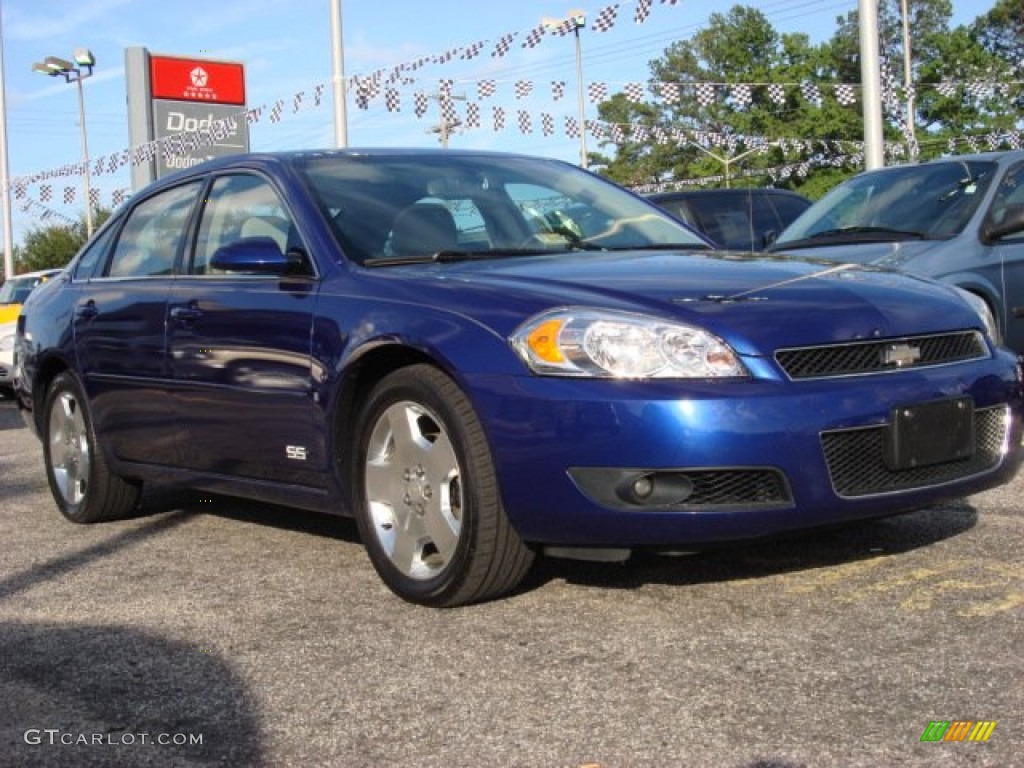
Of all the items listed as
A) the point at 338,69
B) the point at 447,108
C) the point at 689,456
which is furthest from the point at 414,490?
the point at 447,108

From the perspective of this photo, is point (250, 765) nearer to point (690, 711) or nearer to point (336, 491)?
point (690, 711)

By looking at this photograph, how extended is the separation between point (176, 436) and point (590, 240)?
1745 millimetres

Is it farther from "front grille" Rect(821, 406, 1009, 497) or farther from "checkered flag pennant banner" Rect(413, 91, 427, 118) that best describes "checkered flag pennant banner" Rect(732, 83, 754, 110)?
"front grille" Rect(821, 406, 1009, 497)

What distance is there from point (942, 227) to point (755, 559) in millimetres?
3951

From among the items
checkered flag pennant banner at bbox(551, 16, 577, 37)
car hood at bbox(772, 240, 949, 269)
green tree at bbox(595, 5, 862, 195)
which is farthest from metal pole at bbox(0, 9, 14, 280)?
car hood at bbox(772, 240, 949, 269)

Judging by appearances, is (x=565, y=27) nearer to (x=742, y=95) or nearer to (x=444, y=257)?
(x=742, y=95)

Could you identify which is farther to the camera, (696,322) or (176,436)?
(176,436)

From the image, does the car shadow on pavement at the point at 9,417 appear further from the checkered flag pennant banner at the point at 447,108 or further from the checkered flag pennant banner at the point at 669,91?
the checkered flag pennant banner at the point at 669,91

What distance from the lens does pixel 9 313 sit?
15477mm

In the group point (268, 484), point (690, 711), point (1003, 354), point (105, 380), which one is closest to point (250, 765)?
point (690, 711)

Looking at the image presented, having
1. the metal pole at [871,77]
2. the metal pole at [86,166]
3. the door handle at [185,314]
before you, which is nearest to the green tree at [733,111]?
the metal pole at [86,166]

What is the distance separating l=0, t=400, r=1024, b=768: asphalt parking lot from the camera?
9.29ft

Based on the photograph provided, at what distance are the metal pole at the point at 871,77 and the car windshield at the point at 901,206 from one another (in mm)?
4836

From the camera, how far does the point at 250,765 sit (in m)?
2.79
